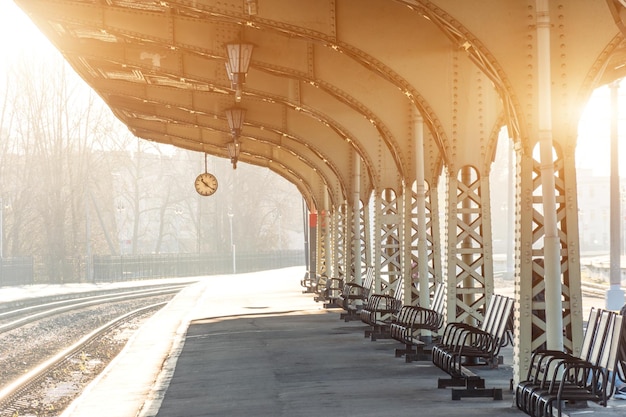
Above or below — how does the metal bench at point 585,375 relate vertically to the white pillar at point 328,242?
below

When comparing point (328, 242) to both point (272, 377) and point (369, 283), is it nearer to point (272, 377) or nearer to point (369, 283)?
point (369, 283)

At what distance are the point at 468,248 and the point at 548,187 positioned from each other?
4678 millimetres

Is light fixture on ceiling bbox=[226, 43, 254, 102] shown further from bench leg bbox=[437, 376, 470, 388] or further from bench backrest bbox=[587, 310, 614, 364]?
bench backrest bbox=[587, 310, 614, 364]

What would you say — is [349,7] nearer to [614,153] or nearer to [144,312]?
[614,153]

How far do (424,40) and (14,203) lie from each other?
179 feet

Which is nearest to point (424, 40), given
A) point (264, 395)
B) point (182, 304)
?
point (264, 395)

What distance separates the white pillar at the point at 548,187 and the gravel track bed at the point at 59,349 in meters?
7.47

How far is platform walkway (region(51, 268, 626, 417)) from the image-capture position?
1109 cm

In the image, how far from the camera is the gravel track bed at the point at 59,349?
1656 centimetres

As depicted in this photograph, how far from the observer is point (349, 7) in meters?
13.4

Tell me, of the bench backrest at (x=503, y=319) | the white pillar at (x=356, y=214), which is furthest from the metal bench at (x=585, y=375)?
the white pillar at (x=356, y=214)

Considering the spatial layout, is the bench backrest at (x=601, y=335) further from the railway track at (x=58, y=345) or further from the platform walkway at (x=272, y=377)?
the railway track at (x=58, y=345)

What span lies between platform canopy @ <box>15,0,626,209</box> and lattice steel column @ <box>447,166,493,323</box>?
1.42 feet

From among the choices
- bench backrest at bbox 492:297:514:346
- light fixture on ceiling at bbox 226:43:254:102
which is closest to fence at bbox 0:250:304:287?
light fixture on ceiling at bbox 226:43:254:102
